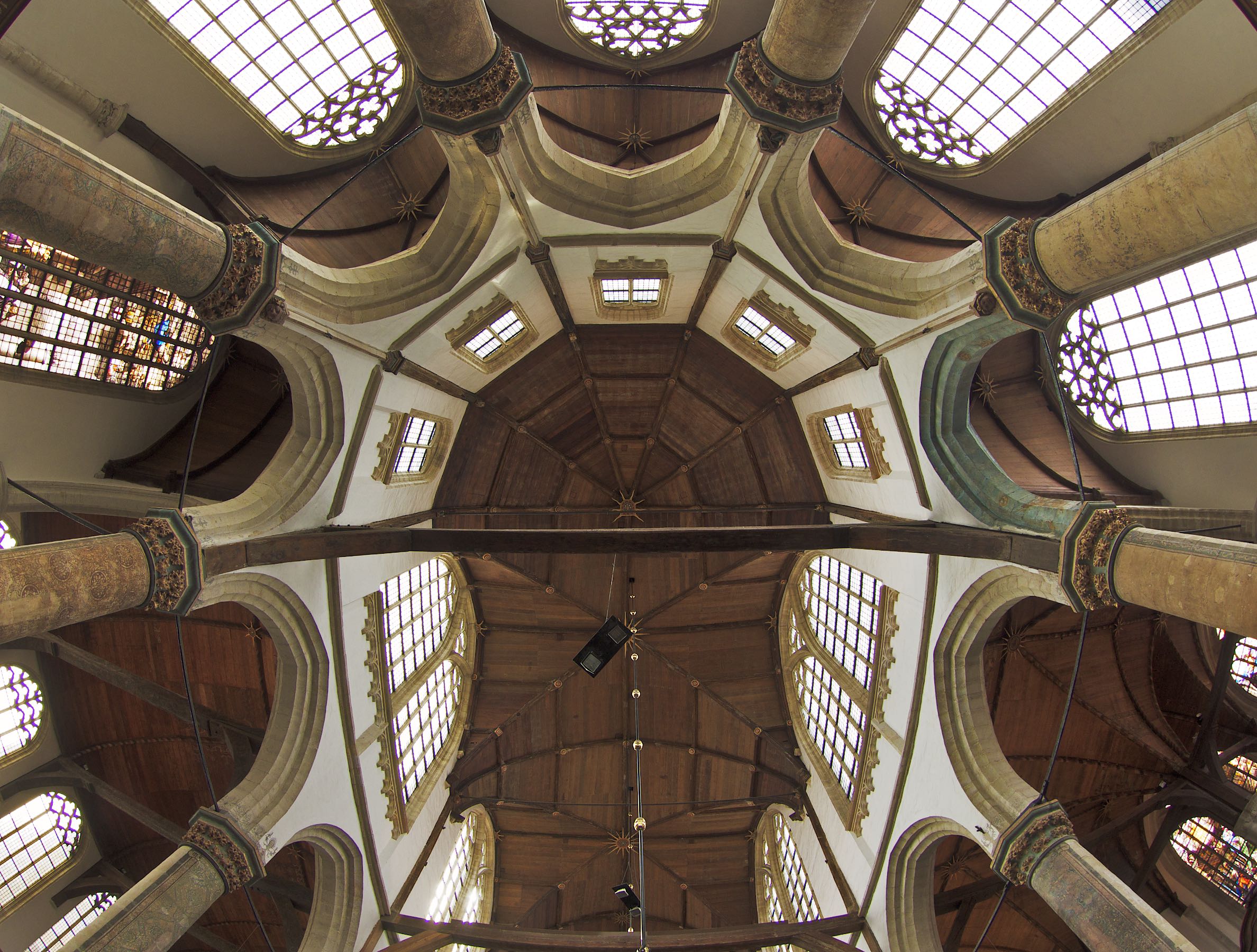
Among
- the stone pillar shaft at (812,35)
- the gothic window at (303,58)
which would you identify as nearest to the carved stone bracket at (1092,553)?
the stone pillar shaft at (812,35)

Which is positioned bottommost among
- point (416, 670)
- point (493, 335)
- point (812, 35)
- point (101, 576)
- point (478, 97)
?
point (416, 670)

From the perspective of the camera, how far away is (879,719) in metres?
13.7

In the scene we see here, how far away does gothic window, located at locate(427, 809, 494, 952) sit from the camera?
1678 centimetres

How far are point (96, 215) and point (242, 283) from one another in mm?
1715

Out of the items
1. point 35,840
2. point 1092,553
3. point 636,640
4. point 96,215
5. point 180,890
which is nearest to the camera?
point 96,215

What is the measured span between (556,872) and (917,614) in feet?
48.0

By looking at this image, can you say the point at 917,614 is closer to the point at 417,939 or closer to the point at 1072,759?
the point at 1072,759

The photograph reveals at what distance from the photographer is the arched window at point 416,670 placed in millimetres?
13766

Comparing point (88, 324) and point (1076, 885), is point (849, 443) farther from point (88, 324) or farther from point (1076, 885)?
point (88, 324)

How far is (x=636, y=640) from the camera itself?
59.3 ft

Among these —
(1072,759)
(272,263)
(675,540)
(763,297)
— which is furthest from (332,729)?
(1072,759)

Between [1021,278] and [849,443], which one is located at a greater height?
[1021,278]

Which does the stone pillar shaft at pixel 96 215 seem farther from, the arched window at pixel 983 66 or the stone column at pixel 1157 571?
the arched window at pixel 983 66

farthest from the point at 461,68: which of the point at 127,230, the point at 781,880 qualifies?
the point at 781,880
